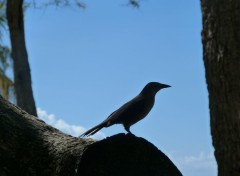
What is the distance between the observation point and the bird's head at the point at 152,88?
6.82 metres

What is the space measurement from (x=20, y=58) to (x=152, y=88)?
5.28m

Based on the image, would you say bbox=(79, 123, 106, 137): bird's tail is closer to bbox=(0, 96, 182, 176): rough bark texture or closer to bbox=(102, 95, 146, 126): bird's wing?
bbox=(102, 95, 146, 126): bird's wing

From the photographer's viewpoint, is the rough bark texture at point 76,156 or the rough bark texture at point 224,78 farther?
the rough bark texture at point 224,78

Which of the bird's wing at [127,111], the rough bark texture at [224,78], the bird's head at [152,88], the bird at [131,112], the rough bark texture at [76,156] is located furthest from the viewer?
the bird's head at [152,88]

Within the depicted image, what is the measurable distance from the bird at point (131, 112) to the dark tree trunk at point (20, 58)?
4.81m

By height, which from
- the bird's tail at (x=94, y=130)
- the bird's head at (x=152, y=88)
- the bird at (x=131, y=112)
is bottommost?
the bird's tail at (x=94, y=130)

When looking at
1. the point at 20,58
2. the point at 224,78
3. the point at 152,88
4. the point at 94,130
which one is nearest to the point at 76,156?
A: the point at 224,78

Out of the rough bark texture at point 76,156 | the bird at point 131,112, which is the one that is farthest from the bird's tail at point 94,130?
the rough bark texture at point 76,156

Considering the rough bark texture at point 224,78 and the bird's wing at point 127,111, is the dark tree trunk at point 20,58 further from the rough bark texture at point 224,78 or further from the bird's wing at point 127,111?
the rough bark texture at point 224,78

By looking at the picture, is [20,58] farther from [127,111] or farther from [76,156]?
[76,156]

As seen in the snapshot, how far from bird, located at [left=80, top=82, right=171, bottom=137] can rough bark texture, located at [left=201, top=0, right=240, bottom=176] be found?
126 centimetres

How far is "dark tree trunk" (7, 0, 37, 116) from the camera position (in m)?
11.2

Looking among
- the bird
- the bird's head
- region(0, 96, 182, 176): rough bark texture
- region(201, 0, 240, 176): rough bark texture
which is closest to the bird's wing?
the bird

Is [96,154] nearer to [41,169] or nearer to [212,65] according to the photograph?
[41,169]
